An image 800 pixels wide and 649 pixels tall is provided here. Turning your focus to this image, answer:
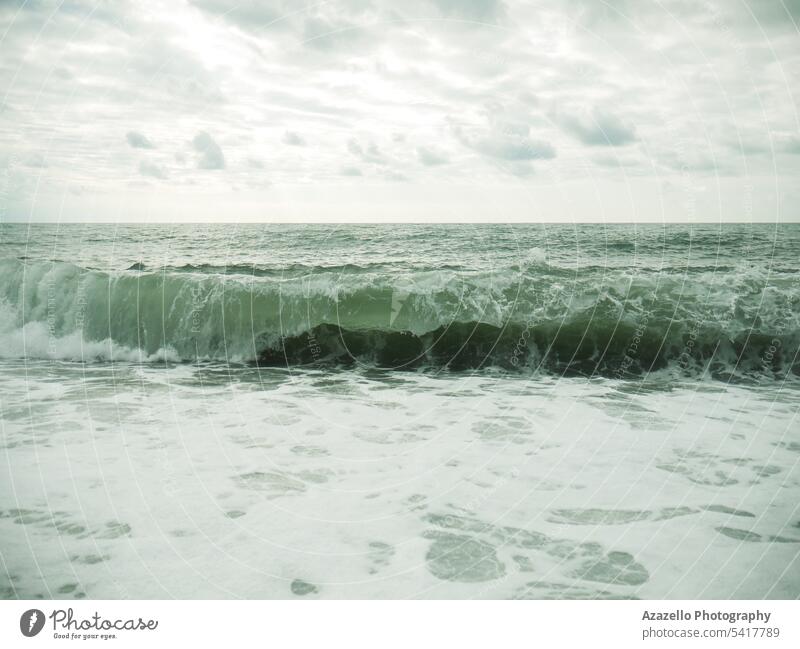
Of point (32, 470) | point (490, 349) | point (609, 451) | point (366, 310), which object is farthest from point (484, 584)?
point (366, 310)

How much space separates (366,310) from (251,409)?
5.88 meters

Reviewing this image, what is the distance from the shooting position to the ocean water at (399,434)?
3873 millimetres

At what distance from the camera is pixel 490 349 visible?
1136 cm

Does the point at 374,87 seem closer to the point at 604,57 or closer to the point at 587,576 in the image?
the point at 604,57
